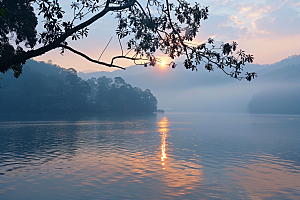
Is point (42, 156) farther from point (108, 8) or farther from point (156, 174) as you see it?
point (108, 8)

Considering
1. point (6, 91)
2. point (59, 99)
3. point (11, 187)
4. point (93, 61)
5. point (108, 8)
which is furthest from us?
point (59, 99)

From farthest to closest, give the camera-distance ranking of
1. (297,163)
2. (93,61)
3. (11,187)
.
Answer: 1. (297,163)
2. (11,187)
3. (93,61)

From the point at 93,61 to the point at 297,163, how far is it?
24628 mm

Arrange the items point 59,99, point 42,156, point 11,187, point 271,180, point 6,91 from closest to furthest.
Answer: point 11,187 < point 271,180 < point 42,156 < point 6,91 < point 59,99

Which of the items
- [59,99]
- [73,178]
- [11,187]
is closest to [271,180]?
[73,178]

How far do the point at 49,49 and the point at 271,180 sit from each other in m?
17.9

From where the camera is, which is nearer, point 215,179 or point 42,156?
point 215,179

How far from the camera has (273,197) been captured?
17797 millimetres

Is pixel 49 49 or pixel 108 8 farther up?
pixel 108 8

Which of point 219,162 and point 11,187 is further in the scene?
point 219,162

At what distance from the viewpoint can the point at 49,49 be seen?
15.2 metres

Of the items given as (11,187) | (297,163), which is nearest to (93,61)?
(11,187)

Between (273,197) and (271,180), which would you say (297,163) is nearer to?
(271,180)

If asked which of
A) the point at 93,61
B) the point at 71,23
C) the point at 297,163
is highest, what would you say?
the point at 71,23
